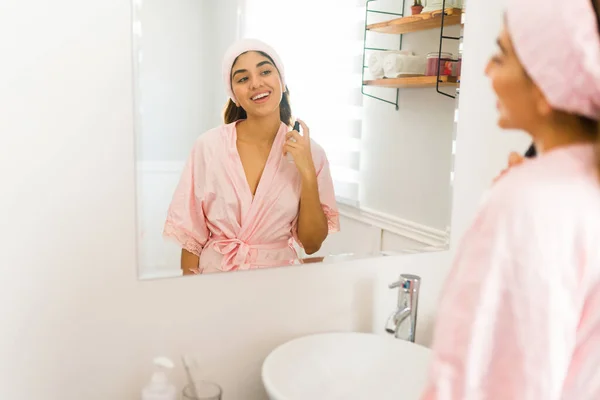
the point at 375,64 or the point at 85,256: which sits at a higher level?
the point at 375,64

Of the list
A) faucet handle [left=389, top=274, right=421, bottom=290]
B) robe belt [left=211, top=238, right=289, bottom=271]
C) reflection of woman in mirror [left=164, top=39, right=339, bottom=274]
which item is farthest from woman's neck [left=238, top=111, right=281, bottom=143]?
faucet handle [left=389, top=274, right=421, bottom=290]

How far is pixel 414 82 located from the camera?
121 cm

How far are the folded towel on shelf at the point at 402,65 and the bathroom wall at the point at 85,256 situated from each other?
500 millimetres

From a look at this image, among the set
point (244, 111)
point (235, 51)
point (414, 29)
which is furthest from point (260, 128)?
point (414, 29)

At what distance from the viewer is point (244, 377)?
42.1 inches

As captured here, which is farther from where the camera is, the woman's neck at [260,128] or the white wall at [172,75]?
the woman's neck at [260,128]

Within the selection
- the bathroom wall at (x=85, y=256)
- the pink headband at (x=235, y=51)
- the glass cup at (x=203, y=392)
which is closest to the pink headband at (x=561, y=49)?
the pink headband at (x=235, y=51)

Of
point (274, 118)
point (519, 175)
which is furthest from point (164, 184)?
point (519, 175)

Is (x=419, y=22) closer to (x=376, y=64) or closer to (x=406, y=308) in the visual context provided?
(x=376, y=64)

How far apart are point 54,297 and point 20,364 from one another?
0.40 ft

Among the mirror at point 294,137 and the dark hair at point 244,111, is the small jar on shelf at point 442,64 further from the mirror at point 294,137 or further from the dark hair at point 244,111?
the dark hair at point 244,111

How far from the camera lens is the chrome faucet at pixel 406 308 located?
3.73 ft

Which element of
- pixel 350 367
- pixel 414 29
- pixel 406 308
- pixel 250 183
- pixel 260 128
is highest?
pixel 414 29

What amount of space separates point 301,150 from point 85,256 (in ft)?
1.48
